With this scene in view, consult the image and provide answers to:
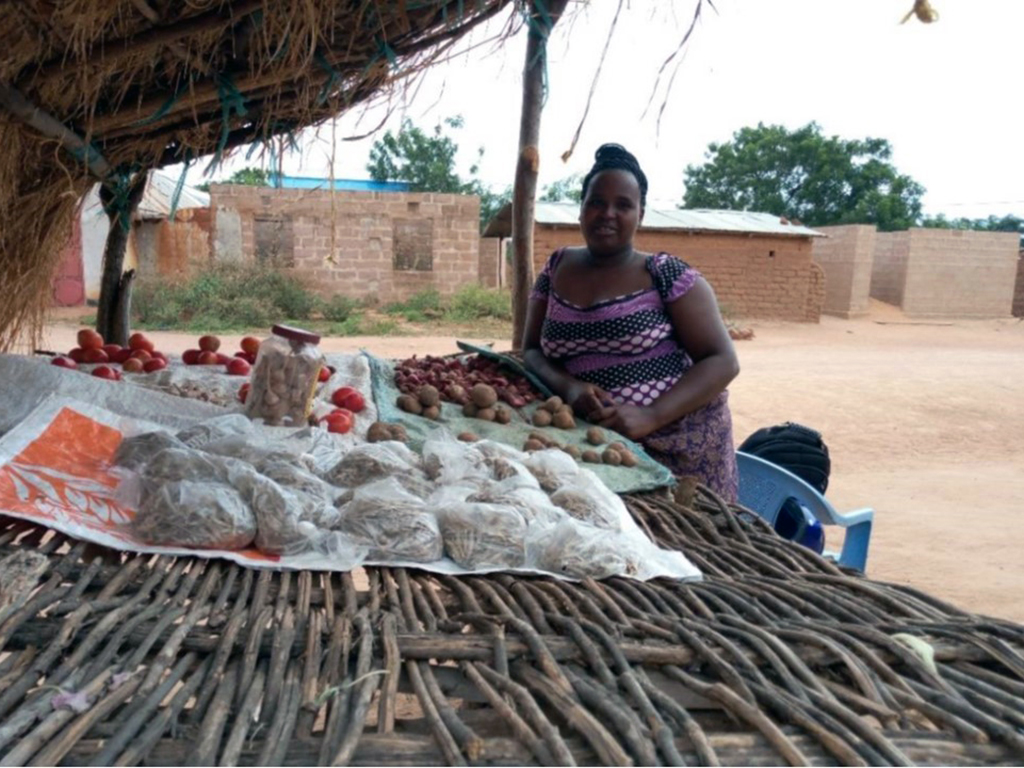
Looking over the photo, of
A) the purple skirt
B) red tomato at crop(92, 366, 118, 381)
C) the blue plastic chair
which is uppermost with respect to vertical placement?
red tomato at crop(92, 366, 118, 381)

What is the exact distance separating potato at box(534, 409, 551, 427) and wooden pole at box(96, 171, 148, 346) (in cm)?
226

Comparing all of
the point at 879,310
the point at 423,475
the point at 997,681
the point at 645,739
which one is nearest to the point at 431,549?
the point at 423,475

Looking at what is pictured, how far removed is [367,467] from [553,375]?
45.2 inches

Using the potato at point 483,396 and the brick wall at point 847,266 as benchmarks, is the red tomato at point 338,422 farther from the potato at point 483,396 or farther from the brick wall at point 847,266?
the brick wall at point 847,266

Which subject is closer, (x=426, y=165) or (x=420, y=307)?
(x=420, y=307)

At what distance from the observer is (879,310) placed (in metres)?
18.8

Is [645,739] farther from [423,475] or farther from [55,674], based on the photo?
[423,475]

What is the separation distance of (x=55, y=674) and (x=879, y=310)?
799 inches

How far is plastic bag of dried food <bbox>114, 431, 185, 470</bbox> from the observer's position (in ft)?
5.99

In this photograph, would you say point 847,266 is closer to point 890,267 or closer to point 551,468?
point 890,267

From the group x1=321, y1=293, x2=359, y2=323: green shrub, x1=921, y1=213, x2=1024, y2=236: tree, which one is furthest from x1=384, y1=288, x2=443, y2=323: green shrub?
x1=921, y1=213, x2=1024, y2=236: tree

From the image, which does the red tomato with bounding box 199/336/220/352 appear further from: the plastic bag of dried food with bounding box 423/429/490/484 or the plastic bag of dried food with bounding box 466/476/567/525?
the plastic bag of dried food with bounding box 466/476/567/525

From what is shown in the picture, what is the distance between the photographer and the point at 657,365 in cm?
260

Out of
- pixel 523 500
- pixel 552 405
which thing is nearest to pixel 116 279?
pixel 552 405
